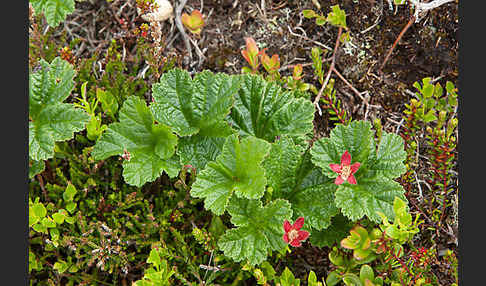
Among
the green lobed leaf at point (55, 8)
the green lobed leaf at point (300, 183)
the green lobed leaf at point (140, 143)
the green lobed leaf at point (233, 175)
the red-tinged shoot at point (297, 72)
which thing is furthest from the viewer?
the red-tinged shoot at point (297, 72)

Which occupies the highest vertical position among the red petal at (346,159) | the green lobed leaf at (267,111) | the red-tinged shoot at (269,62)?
the red-tinged shoot at (269,62)

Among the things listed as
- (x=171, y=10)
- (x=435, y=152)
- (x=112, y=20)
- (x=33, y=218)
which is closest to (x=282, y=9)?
(x=171, y=10)

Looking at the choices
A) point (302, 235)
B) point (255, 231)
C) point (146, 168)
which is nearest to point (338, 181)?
point (302, 235)

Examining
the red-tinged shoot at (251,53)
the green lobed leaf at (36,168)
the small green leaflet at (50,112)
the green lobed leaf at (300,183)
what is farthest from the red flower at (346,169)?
the green lobed leaf at (36,168)

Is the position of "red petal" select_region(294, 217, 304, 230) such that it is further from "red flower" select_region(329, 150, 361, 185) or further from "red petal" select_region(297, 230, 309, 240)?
"red flower" select_region(329, 150, 361, 185)

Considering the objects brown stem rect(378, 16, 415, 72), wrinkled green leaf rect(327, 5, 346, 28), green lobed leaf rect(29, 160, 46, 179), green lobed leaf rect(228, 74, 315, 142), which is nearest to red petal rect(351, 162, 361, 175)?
green lobed leaf rect(228, 74, 315, 142)

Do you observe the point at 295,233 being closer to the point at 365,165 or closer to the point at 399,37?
the point at 365,165

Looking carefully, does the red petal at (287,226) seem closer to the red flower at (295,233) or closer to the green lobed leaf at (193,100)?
the red flower at (295,233)
